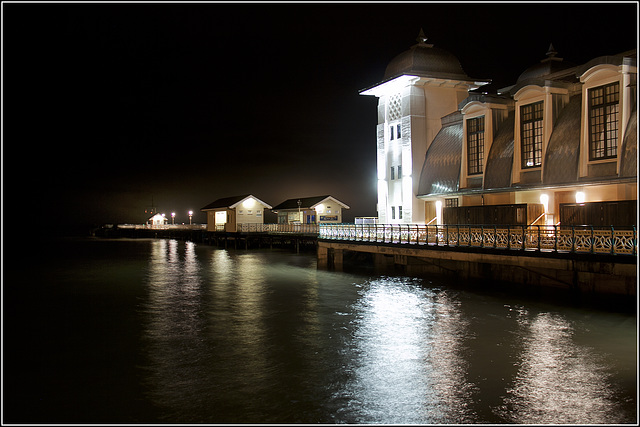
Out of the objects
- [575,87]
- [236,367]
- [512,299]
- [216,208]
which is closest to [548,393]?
[236,367]

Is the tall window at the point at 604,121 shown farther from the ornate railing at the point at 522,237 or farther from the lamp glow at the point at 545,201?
the ornate railing at the point at 522,237

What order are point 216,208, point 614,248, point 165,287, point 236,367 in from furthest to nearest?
1. point 216,208
2. point 165,287
3. point 614,248
4. point 236,367

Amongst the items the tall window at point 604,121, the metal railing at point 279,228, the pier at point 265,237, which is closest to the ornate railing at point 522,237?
the tall window at point 604,121

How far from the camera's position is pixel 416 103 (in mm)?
37969

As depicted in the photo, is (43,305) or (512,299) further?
(43,305)

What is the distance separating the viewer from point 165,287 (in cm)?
3225

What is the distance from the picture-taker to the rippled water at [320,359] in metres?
11.0

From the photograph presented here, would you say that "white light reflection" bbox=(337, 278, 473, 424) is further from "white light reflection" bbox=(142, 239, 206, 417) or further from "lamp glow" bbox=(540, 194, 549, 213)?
"lamp glow" bbox=(540, 194, 549, 213)

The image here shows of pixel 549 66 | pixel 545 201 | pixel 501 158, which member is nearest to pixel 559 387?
pixel 545 201

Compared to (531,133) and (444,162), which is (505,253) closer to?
(531,133)

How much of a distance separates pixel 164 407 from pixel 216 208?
75.9 m

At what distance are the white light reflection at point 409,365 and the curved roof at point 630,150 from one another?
974 cm

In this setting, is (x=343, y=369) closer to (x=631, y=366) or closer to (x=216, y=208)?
(x=631, y=366)

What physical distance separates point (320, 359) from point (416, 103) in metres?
27.1
